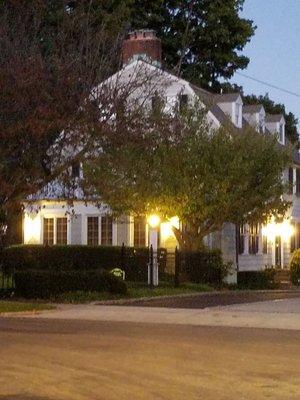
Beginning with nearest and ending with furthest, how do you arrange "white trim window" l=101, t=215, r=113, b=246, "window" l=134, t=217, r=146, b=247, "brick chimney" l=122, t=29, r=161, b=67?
"brick chimney" l=122, t=29, r=161, b=67
"window" l=134, t=217, r=146, b=247
"white trim window" l=101, t=215, r=113, b=246

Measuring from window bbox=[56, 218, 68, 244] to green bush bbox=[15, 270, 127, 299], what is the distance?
605 inches

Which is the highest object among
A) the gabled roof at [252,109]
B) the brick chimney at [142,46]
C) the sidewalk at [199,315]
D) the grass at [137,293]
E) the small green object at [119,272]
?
the brick chimney at [142,46]

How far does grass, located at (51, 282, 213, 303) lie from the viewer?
100ft

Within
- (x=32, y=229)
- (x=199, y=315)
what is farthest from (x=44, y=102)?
(x=32, y=229)

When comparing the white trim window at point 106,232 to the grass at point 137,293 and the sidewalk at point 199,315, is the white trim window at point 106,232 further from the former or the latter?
the sidewalk at point 199,315

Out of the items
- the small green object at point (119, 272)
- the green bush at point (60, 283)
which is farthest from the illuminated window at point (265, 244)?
the green bush at point (60, 283)

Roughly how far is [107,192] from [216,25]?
2589 centimetres

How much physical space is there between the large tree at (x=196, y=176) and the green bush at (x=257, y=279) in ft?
14.9

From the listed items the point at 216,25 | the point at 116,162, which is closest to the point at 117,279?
the point at 116,162

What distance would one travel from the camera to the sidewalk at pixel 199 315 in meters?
23.7

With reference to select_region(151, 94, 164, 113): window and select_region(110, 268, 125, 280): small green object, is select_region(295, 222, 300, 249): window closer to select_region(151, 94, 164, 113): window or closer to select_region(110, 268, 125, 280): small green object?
select_region(110, 268, 125, 280): small green object

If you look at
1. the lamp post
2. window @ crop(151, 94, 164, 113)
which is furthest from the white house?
window @ crop(151, 94, 164, 113)

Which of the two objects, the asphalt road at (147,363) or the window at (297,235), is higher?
the window at (297,235)

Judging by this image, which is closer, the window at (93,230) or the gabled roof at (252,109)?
the window at (93,230)
